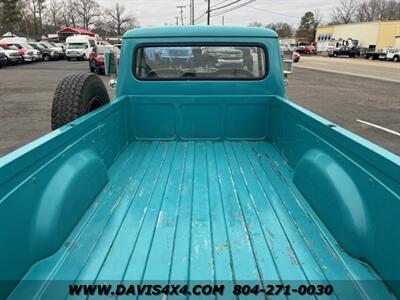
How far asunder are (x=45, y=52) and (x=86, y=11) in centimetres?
5479

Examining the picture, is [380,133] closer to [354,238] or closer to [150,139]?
[150,139]

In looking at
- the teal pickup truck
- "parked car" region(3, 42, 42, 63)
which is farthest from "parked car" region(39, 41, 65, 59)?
the teal pickup truck

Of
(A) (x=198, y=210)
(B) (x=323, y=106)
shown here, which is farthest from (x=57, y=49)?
(A) (x=198, y=210)

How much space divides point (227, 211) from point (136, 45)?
2.58 meters

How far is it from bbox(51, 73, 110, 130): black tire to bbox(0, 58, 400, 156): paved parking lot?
135 inches

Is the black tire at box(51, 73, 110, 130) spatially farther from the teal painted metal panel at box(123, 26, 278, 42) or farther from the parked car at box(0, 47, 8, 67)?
the parked car at box(0, 47, 8, 67)

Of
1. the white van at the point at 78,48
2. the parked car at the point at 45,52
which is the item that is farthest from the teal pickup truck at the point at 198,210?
the parked car at the point at 45,52

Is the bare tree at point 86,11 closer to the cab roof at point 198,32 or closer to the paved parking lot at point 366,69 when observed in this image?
the paved parking lot at point 366,69

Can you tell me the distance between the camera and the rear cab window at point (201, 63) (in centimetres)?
414

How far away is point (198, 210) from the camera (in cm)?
242

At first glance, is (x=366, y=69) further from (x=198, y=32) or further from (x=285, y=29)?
(x=285, y=29)

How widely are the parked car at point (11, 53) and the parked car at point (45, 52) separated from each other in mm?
6425

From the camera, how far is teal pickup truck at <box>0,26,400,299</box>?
1627mm

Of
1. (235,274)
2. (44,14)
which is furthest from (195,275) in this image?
(44,14)
